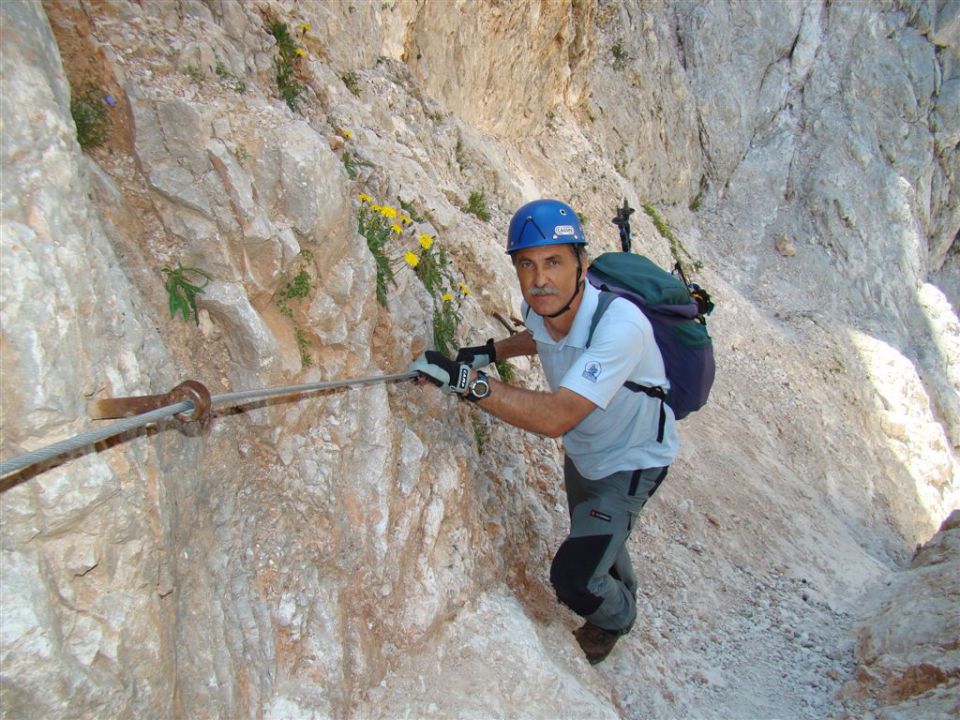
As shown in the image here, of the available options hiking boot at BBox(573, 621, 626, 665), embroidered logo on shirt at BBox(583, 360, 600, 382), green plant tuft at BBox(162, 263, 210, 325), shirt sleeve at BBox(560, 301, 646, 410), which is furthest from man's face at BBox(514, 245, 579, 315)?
hiking boot at BBox(573, 621, 626, 665)

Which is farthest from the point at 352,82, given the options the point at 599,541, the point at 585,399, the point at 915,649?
the point at 915,649

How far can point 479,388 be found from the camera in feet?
11.8

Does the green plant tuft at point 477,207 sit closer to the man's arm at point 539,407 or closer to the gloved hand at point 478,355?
the gloved hand at point 478,355

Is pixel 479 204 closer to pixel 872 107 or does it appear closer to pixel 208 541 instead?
pixel 208 541

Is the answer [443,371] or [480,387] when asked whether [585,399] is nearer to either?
[480,387]

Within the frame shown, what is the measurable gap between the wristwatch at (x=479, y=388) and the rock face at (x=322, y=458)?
51 cm

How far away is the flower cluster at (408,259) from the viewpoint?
4.28 m

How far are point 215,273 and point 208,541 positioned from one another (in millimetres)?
1226

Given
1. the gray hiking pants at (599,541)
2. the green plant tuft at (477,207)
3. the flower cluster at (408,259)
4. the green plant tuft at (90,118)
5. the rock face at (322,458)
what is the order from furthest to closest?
the green plant tuft at (477,207)
the flower cluster at (408,259)
the gray hiking pants at (599,541)
the green plant tuft at (90,118)
the rock face at (322,458)

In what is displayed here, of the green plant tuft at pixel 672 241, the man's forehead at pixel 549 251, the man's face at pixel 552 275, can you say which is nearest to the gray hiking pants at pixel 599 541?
the man's face at pixel 552 275

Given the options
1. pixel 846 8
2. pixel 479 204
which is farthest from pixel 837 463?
pixel 846 8

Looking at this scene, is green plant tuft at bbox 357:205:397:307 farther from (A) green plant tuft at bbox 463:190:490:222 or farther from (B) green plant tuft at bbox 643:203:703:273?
(B) green plant tuft at bbox 643:203:703:273

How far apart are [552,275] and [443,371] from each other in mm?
808

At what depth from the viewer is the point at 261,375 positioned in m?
3.26
